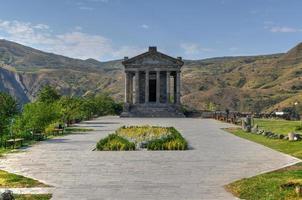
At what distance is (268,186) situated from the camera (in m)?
12.7

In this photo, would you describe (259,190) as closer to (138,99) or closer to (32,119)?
(32,119)

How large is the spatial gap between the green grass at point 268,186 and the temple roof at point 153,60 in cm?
6967

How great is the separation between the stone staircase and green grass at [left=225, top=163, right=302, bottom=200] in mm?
64416

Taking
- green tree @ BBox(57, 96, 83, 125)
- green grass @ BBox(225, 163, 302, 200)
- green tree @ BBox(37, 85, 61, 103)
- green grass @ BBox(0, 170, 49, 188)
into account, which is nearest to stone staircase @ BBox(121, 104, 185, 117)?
green tree @ BBox(57, 96, 83, 125)

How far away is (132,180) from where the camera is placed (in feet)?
46.1

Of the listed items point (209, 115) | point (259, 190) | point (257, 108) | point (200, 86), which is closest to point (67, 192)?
point (259, 190)

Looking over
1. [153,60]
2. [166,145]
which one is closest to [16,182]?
[166,145]

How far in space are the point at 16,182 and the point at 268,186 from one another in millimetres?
7110

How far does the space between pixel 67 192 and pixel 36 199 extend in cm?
105

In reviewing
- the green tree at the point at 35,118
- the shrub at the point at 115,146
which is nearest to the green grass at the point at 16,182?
the shrub at the point at 115,146

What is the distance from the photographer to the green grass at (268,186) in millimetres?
11578

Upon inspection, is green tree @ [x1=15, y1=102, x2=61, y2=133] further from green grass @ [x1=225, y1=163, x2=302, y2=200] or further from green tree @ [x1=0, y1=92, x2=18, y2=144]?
green grass @ [x1=225, y1=163, x2=302, y2=200]

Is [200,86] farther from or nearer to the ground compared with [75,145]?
farther from the ground

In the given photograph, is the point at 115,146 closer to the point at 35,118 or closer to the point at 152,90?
the point at 35,118
